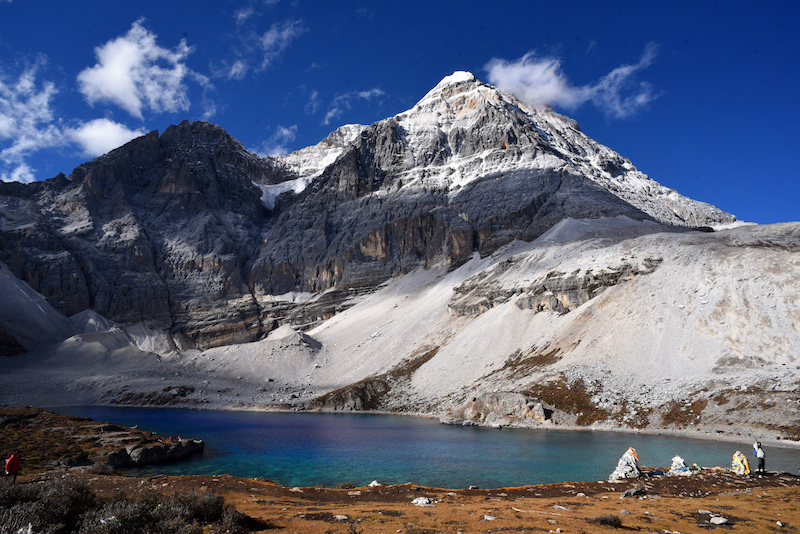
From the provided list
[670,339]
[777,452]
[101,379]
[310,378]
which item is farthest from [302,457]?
[101,379]

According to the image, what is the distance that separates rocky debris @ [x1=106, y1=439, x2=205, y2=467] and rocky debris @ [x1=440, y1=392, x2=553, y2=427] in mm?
33254

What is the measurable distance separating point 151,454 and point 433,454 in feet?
72.5

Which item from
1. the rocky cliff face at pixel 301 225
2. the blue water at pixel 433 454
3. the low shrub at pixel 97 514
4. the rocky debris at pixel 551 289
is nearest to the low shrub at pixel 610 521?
the low shrub at pixel 97 514

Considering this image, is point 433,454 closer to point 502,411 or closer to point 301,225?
point 502,411

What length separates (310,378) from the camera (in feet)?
341

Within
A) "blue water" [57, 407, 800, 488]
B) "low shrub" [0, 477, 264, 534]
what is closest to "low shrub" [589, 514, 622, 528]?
"low shrub" [0, 477, 264, 534]

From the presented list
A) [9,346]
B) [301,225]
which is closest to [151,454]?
[9,346]

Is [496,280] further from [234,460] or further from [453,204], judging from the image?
[234,460]

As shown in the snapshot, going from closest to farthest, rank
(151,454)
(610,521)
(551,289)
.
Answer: (610,521) < (151,454) < (551,289)

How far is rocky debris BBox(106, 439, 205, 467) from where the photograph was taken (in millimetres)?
32438

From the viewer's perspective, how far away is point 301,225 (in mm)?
189500

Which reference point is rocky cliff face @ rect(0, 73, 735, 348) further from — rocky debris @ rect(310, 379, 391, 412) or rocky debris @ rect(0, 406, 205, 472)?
rocky debris @ rect(0, 406, 205, 472)

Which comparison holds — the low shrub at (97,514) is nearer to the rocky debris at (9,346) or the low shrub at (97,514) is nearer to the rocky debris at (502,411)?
the rocky debris at (502,411)

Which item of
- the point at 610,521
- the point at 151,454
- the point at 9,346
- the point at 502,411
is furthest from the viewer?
the point at 9,346
